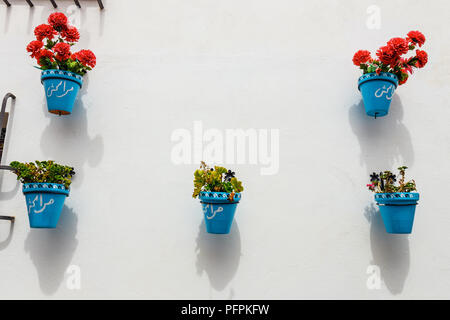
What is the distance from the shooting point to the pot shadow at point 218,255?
2.02 meters

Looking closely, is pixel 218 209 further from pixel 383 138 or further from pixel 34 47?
pixel 34 47

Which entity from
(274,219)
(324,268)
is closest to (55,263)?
(274,219)

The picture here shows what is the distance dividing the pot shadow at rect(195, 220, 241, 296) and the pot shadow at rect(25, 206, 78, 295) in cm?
75

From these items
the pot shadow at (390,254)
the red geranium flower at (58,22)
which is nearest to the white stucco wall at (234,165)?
the pot shadow at (390,254)

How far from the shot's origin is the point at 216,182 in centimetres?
191

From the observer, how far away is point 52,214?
191 cm

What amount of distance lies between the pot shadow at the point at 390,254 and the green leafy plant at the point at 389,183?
0.19 m

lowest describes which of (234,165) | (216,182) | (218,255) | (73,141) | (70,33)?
(218,255)

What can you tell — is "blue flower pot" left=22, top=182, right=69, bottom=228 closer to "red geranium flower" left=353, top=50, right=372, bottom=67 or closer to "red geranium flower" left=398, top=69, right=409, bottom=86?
"red geranium flower" left=353, top=50, right=372, bottom=67

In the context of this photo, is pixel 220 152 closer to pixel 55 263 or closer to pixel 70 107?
pixel 70 107

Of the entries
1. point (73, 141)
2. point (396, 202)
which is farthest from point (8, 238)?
point (396, 202)

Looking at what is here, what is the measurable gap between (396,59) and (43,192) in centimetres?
215

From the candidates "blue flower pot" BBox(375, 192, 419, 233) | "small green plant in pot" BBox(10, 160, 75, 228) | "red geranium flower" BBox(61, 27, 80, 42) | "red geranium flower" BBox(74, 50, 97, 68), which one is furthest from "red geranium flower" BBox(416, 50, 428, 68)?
"small green plant in pot" BBox(10, 160, 75, 228)
